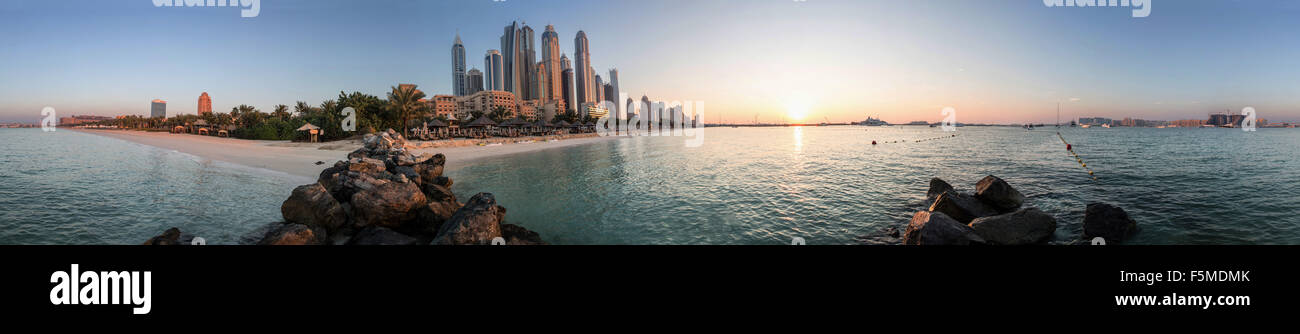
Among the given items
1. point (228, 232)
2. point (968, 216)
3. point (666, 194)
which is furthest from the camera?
point (666, 194)

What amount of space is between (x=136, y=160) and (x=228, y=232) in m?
18.2

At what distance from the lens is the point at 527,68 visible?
174 meters

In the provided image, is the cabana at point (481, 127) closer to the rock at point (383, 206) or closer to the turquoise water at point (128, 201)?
the turquoise water at point (128, 201)

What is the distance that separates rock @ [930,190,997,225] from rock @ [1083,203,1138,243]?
1609mm

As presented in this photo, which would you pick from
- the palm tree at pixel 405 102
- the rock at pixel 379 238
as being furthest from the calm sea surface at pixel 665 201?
the palm tree at pixel 405 102

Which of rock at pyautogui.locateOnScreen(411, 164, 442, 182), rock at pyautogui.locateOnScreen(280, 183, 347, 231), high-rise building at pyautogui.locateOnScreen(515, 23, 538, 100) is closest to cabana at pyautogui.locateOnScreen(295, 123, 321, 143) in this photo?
rock at pyautogui.locateOnScreen(411, 164, 442, 182)

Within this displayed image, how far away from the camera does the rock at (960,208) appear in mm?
9016

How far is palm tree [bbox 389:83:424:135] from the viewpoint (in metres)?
40.7

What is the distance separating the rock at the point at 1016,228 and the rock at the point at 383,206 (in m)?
11.2

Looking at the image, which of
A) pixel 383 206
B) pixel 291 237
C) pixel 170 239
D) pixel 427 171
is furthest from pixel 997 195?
pixel 427 171

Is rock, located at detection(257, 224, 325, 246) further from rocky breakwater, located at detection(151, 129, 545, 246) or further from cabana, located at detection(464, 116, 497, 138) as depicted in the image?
cabana, located at detection(464, 116, 497, 138)
